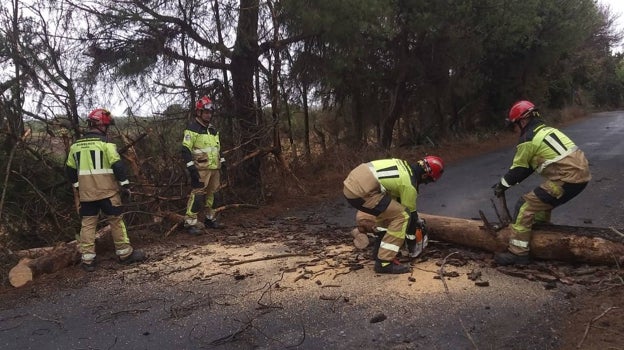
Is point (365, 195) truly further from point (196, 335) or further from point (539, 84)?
point (539, 84)

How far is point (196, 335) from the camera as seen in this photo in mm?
4172

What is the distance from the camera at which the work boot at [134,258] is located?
630cm

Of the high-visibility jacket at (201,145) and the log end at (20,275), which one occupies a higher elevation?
the high-visibility jacket at (201,145)

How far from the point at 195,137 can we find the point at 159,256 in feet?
6.56

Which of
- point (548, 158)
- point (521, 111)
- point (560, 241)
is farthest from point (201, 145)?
point (560, 241)

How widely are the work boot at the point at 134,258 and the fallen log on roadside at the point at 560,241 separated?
3.88 m

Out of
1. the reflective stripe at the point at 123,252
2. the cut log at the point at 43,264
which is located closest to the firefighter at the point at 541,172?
the reflective stripe at the point at 123,252

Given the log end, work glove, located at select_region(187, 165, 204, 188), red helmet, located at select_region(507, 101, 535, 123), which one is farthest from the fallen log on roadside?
the log end

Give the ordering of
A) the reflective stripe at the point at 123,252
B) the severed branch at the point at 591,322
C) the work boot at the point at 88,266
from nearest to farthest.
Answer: the severed branch at the point at 591,322 < the work boot at the point at 88,266 < the reflective stripe at the point at 123,252

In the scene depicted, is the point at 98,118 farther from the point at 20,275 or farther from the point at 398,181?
the point at 398,181

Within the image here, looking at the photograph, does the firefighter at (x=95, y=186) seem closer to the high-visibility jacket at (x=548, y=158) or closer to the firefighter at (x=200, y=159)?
the firefighter at (x=200, y=159)

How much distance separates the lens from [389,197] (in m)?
5.26

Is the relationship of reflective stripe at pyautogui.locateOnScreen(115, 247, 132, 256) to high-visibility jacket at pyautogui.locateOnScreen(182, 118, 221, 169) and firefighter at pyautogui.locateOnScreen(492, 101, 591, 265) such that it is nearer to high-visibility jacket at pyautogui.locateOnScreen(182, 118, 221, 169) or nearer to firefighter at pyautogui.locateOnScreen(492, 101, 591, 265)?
high-visibility jacket at pyautogui.locateOnScreen(182, 118, 221, 169)

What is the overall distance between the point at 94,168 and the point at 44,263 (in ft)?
4.19
